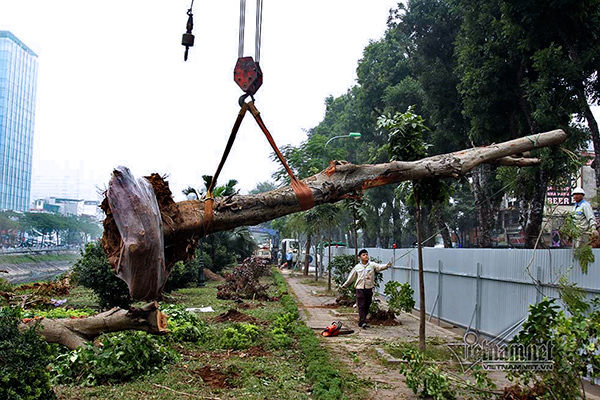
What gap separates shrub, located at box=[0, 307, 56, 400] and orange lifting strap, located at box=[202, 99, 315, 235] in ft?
6.99

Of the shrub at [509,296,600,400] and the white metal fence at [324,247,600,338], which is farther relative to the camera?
the white metal fence at [324,247,600,338]

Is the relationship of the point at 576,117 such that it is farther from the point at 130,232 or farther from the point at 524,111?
the point at 130,232

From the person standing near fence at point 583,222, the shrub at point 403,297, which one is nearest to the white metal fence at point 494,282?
the person standing near fence at point 583,222

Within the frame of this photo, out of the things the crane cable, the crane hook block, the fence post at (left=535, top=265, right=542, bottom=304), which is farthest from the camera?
the fence post at (left=535, top=265, right=542, bottom=304)

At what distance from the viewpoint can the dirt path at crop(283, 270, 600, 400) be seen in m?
7.02

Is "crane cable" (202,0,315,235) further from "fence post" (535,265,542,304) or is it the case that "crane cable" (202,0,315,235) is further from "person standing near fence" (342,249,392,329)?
"person standing near fence" (342,249,392,329)

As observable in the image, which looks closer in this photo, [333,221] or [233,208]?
[233,208]

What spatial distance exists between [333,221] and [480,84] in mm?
9624

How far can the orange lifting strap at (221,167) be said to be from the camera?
15.8 ft

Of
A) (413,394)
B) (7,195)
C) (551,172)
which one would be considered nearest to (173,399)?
(413,394)

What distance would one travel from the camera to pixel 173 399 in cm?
593

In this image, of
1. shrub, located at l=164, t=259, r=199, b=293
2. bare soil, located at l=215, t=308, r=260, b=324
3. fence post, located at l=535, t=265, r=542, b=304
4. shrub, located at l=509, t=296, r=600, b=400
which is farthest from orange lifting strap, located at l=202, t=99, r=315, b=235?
shrub, located at l=164, t=259, r=199, b=293

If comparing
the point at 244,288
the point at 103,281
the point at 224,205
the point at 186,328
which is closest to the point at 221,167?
the point at 224,205

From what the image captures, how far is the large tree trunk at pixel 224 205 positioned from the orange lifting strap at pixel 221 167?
7cm
